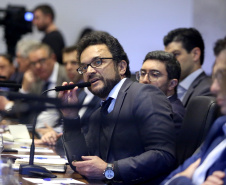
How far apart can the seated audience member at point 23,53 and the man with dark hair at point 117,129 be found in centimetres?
267

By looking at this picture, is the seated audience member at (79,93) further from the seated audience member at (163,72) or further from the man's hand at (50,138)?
the seated audience member at (163,72)

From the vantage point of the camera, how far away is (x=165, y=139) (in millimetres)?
2189

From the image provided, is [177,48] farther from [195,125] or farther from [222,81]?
[222,81]

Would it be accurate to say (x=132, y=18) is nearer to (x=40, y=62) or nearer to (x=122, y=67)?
(x=40, y=62)

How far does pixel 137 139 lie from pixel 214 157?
0.67 meters

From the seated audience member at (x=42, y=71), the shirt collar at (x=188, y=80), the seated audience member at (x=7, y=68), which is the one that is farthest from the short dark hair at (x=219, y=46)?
the seated audience member at (x=7, y=68)

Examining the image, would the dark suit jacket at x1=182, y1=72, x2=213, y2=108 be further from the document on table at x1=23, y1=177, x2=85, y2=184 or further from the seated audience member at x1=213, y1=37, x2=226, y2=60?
the seated audience member at x1=213, y1=37, x2=226, y2=60

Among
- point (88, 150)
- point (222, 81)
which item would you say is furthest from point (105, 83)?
point (222, 81)

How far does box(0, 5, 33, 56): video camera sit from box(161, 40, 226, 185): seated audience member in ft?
10.00

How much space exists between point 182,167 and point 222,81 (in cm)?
39

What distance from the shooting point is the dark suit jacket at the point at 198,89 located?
3.14 metres

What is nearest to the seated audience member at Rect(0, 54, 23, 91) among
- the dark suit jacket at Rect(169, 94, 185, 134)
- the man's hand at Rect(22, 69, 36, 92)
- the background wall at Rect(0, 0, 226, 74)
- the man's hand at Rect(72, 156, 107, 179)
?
the background wall at Rect(0, 0, 226, 74)

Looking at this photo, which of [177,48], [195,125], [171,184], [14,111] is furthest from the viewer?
[177,48]

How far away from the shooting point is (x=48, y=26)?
19.8 ft
